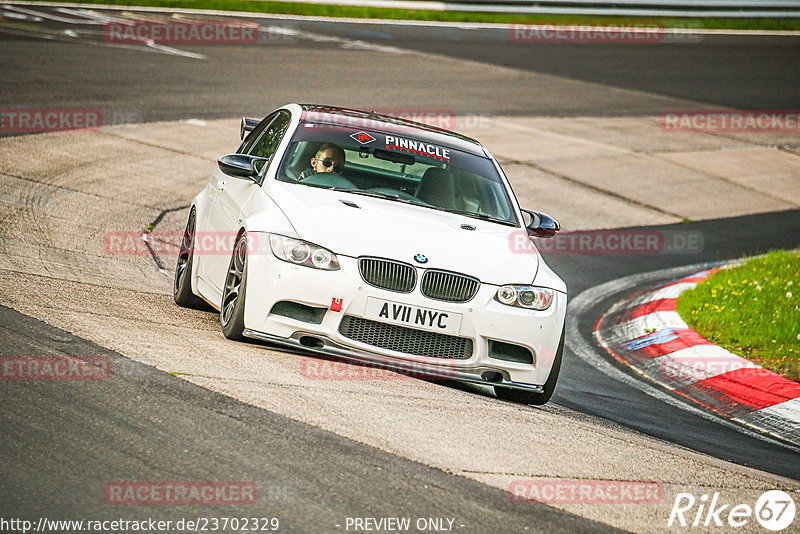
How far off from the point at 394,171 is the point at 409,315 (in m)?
1.77

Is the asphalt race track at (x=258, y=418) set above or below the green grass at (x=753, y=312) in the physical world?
above

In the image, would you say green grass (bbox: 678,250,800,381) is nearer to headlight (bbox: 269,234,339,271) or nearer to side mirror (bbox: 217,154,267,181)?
headlight (bbox: 269,234,339,271)

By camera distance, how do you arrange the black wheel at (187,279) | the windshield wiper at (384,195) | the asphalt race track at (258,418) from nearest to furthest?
the asphalt race track at (258,418) < the windshield wiper at (384,195) < the black wheel at (187,279)

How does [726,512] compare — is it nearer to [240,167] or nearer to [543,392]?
[543,392]

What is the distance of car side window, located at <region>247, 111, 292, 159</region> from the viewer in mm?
8188

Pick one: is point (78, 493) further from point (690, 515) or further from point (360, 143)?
point (360, 143)

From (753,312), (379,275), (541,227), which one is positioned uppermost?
(541,227)

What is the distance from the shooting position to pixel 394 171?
8062mm

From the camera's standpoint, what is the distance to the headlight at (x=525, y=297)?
6828 mm

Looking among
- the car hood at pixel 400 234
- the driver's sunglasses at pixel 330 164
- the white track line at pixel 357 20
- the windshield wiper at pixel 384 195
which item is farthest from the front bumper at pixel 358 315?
the white track line at pixel 357 20

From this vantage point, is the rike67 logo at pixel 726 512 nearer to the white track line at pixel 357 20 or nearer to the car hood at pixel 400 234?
the car hood at pixel 400 234

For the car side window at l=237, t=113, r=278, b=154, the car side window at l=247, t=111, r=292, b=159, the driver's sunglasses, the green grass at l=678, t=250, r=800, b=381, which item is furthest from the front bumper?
the green grass at l=678, t=250, r=800, b=381

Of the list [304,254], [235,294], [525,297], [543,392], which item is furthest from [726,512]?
[235,294]

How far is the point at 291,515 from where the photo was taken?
171 inches
